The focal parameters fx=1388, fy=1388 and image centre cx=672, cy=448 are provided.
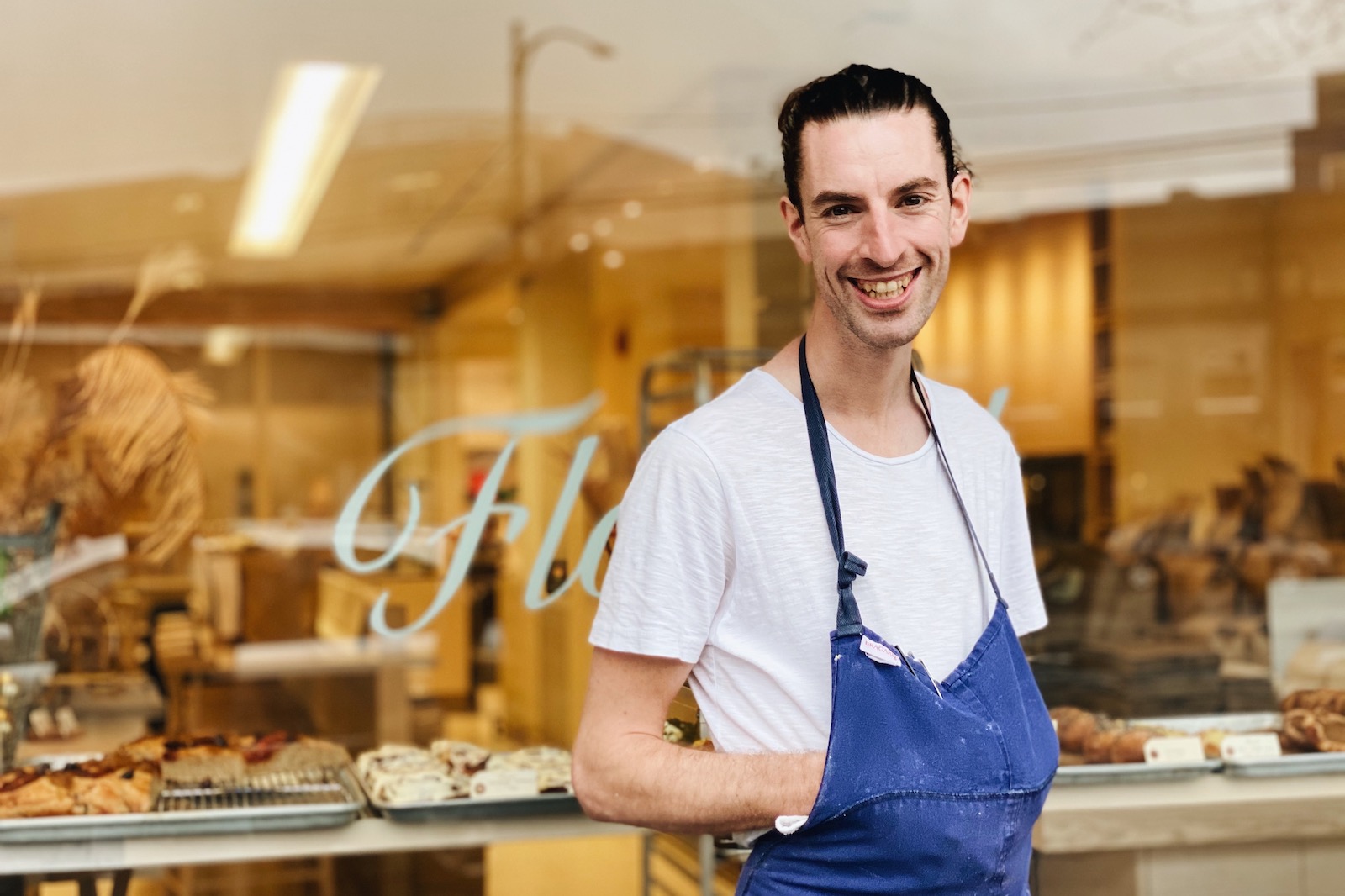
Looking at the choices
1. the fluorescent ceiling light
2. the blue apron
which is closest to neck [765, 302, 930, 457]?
the blue apron

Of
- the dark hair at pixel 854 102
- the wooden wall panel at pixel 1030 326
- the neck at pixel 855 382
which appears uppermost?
the wooden wall panel at pixel 1030 326

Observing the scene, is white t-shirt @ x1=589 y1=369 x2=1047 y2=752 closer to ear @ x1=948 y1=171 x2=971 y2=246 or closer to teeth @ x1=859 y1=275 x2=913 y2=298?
teeth @ x1=859 y1=275 x2=913 y2=298

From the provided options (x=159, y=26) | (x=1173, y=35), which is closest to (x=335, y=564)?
(x=159, y=26)

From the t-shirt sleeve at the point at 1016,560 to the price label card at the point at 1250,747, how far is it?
862mm

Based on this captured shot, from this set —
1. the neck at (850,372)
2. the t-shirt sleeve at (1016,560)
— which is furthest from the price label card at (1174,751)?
the neck at (850,372)

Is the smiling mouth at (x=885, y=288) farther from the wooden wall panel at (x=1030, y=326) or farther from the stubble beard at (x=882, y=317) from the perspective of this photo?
the wooden wall panel at (x=1030, y=326)

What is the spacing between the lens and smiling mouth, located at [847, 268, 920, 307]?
1.32m

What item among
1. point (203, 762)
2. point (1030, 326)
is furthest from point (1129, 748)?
point (1030, 326)

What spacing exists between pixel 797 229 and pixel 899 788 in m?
0.55

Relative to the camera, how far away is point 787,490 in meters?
1.33

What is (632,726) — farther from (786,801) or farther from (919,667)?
(919,667)

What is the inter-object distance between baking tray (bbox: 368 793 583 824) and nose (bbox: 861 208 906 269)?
3.86 ft

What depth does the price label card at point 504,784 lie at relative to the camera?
218 cm

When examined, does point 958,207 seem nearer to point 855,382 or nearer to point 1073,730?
point 855,382
